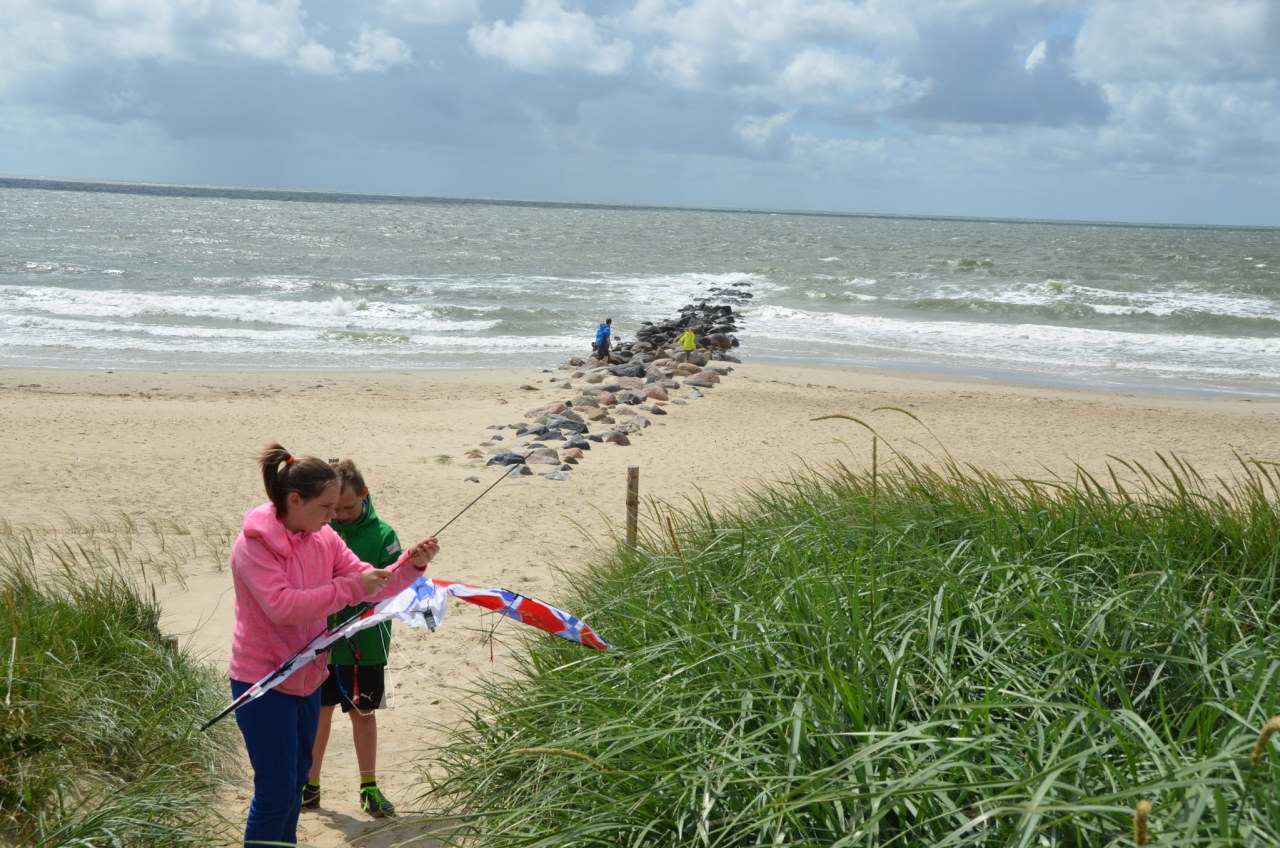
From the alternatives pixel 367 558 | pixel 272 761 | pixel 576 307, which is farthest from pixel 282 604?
pixel 576 307

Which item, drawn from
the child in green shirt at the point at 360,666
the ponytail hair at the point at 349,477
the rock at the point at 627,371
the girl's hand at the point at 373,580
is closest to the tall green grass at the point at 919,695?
the child in green shirt at the point at 360,666

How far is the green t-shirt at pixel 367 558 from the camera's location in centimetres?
428

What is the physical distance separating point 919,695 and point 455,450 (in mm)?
10195

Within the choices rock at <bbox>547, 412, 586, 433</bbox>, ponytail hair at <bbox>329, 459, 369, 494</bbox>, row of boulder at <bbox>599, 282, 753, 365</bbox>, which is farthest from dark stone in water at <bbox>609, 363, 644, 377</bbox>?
ponytail hair at <bbox>329, 459, 369, 494</bbox>

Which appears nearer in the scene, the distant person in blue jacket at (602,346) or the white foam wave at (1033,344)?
the distant person in blue jacket at (602,346)

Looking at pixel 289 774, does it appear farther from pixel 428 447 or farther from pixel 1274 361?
pixel 1274 361

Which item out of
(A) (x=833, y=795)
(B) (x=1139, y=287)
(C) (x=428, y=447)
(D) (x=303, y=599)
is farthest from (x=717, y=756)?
(B) (x=1139, y=287)

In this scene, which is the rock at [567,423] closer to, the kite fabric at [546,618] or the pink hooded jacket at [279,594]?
the kite fabric at [546,618]

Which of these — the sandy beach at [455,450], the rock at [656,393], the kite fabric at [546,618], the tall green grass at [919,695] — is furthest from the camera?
the rock at [656,393]

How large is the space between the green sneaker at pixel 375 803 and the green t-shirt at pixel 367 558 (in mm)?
506

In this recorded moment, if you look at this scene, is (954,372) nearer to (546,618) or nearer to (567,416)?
(567,416)

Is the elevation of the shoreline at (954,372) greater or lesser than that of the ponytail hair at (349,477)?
lesser

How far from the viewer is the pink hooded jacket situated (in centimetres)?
342

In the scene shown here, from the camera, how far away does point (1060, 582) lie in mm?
3627
